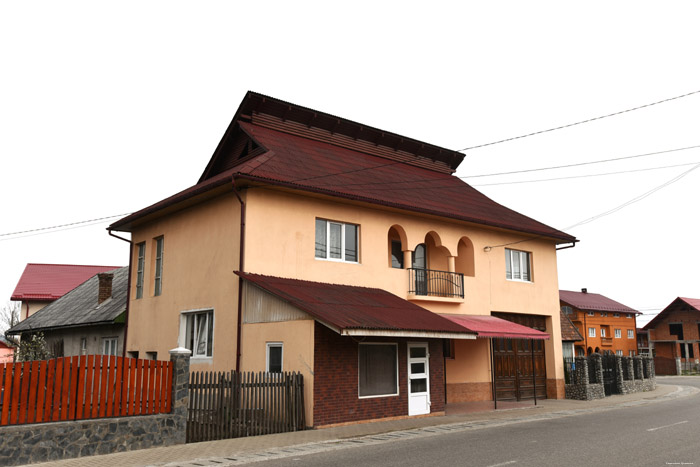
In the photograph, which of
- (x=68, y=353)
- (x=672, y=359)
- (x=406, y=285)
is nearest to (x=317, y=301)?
(x=406, y=285)

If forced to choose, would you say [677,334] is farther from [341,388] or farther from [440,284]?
[341,388]

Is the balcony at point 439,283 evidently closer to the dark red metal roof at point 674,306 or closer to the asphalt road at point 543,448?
the asphalt road at point 543,448

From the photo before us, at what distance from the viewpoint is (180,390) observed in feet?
37.8

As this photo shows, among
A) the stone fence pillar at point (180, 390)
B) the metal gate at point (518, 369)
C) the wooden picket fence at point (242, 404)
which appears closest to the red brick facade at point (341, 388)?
the wooden picket fence at point (242, 404)

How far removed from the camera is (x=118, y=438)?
1052cm

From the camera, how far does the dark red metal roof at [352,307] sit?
43.2 ft

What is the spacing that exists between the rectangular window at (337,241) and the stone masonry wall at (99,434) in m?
6.09

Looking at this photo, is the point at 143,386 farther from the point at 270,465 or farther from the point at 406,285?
the point at 406,285

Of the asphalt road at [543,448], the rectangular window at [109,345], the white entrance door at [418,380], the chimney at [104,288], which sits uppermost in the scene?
the chimney at [104,288]

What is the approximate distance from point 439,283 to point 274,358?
7.39 metres

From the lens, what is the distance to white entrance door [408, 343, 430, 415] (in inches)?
610

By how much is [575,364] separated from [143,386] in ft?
57.2

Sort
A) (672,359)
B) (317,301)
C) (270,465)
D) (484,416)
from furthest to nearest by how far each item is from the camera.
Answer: (672,359)
(484,416)
(317,301)
(270,465)

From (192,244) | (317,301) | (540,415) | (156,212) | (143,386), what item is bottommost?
(540,415)
